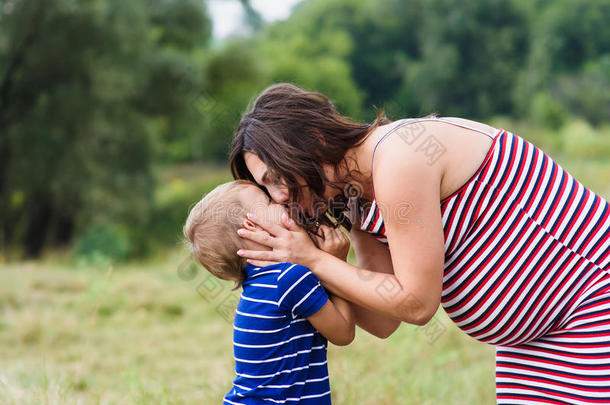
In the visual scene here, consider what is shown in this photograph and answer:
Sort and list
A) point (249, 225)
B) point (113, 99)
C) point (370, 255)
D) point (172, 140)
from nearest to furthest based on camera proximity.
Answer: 1. point (249, 225)
2. point (370, 255)
3. point (113, 99)
4. point (172, 140)

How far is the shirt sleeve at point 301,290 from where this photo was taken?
5.41 feet

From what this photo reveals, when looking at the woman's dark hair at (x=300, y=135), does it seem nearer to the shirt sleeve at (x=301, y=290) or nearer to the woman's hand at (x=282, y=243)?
the woman's hand at (x=282, y=243)

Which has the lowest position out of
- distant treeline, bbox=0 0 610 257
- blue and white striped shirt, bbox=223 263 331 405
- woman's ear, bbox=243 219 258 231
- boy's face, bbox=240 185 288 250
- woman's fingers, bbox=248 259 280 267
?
blue and white striped shirt, bbox=223 263 331 405

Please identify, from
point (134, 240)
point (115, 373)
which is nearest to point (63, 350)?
point (115, 373)

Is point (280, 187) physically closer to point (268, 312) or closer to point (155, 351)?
point (268, 312)

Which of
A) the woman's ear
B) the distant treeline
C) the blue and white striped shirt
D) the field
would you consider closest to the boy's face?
the woman's ear

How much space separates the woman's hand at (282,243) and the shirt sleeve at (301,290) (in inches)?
1.2

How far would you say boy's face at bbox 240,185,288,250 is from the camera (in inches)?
68.3

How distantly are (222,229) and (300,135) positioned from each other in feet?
1.27

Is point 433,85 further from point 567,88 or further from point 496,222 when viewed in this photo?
point 496,222

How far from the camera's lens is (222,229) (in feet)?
5.88

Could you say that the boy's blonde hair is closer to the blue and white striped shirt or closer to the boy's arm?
the blue and white striped shirt

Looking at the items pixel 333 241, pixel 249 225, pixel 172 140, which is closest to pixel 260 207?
pixel 249 225

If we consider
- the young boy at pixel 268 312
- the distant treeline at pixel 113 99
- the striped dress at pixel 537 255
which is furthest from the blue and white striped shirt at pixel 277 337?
the distant treeline at pixel 113 99
